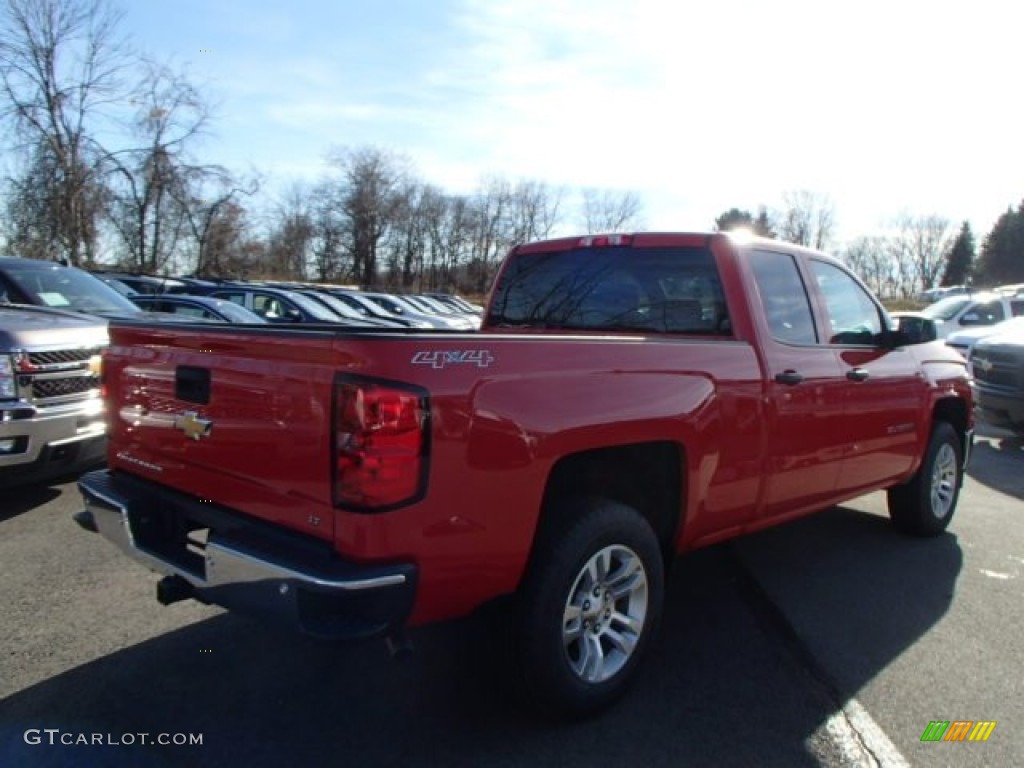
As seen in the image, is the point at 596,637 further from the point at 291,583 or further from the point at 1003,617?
the point at 1003,617

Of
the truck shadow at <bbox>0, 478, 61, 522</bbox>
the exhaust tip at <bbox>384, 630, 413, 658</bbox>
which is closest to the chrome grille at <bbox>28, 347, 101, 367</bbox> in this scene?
the truck shadow at <bbox>0, 478, 61, 522</bbox>

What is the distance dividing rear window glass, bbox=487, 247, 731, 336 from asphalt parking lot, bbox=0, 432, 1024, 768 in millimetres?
1590

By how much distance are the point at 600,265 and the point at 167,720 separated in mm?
3010

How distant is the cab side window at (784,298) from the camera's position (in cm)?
389

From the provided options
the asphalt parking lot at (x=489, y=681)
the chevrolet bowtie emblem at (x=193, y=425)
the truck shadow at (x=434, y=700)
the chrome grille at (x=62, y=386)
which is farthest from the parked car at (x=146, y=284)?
the chevrolet bowtie emblem at (x=193, y=425)

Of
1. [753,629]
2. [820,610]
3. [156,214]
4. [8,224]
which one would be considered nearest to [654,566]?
[753,629]

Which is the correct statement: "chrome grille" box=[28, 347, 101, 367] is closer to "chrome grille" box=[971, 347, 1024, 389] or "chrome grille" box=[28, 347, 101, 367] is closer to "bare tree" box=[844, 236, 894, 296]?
"chrome grille" box=[971, 347, 1024, 389]

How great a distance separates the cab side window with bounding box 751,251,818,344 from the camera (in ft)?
12.8

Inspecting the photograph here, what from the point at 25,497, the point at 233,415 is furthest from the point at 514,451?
the point at 25,497

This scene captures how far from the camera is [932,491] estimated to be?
5297mm

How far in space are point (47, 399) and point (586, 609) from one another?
157 inches

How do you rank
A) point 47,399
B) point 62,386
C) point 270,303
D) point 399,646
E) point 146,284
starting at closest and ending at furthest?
point 399,646
point 47,399
point 62,386
point 270,303
point 146,284

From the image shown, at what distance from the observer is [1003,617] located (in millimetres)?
4035

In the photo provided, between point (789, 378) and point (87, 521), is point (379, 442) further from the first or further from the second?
point (789, 378)
